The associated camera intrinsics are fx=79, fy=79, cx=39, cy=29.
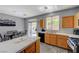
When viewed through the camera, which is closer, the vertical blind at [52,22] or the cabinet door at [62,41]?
the vertical blind at [52,22]

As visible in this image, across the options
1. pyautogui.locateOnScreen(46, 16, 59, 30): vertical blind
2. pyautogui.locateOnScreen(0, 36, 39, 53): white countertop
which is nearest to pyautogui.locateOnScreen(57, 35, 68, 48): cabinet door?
pyautogui.locateOnScreen(46, 16, 59, 30): vertical blind

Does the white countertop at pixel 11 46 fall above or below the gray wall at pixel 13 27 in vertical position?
below

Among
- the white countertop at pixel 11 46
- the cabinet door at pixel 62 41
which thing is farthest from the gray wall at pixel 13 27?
the cabinet door at pixel 62 41

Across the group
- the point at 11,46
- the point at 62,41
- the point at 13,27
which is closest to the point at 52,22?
the point at 13,27

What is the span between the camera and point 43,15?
1.34 meters

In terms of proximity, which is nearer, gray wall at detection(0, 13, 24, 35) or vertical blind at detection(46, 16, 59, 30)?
gray wall at detection(0, 13, 24, 35)

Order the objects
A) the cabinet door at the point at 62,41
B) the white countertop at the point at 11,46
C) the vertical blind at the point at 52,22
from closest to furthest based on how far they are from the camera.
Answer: the white countertop at the point at 11,46, the vertical blind at the point at 52,22, the cabinet door at the point at 62,41

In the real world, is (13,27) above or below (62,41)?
above

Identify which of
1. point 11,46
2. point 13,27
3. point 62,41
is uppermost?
point 13,27

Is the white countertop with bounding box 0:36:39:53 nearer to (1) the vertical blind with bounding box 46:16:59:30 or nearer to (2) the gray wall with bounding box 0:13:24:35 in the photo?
(2) the gray wall with bounding box 0:13:24:35

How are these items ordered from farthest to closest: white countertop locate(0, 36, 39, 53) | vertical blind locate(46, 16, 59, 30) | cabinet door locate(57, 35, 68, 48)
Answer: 1. cabinet door locate(57, 35, 68, 48)
2. vertical blind locate(46, 16, 59, 30)
3. white countertop locate(0, 36, 39, 53)

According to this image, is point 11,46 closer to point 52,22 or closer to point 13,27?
point 13,27

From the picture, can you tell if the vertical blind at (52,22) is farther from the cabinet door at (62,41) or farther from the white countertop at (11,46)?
the cabinet door at (62,41)
